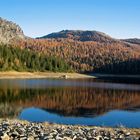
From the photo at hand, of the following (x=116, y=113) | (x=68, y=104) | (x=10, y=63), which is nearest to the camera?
(x=116, y=113)

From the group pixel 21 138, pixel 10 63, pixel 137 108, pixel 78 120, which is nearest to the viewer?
pixel 21 138

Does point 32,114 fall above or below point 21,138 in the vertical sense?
below

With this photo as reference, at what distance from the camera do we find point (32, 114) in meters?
50.3

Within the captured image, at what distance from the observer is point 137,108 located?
60.5 meters

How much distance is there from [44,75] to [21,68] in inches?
459

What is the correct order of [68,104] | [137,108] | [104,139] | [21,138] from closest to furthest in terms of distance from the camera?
[21,138] → [104,139] → [137,108] → [68,104]

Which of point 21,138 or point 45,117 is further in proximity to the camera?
point 45,117

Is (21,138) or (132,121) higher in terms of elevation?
(21,138)

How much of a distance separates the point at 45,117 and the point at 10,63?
138419mm

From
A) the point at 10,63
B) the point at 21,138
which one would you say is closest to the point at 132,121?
the point at 21,138

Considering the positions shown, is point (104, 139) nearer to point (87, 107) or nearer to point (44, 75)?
point (87, 107)

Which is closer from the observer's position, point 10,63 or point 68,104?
point 68,104

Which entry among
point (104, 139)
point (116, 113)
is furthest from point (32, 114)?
point (104, 139)

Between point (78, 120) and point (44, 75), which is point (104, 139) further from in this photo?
point (44, 75)
